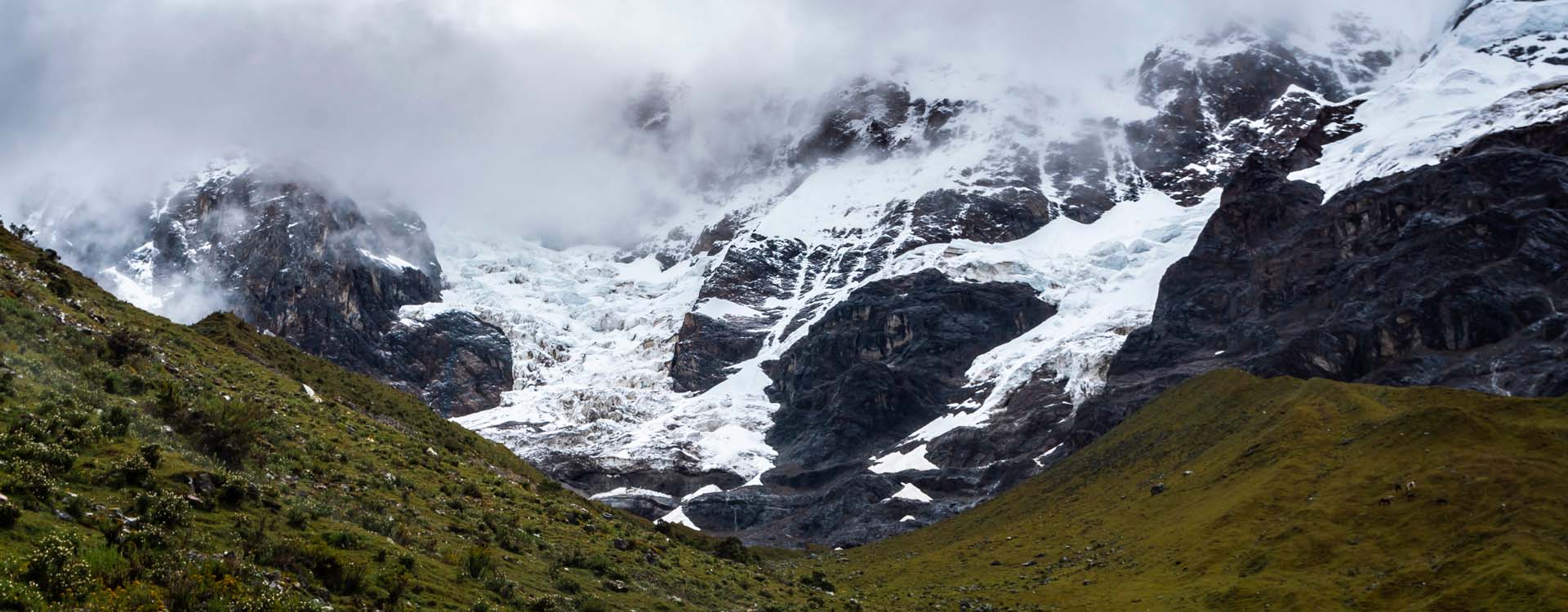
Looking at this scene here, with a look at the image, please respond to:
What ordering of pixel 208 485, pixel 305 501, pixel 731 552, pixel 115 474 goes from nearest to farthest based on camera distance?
pixel 115 474
pixel 208 485
pixel 305 501
pixel 731 552

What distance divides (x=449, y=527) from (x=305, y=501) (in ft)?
22.7

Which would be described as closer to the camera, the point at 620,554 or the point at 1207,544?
the point at 620,554

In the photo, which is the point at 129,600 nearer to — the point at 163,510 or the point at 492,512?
the point at 163,510

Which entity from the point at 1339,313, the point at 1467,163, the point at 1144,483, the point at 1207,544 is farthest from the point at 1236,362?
the point at 1207,544

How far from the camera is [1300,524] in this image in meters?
82.6

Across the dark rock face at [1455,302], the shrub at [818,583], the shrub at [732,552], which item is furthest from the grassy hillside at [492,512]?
the dark rock face at [1455,302]

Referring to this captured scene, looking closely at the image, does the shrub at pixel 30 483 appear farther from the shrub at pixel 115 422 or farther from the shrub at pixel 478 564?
the shrub at pixel 478 564

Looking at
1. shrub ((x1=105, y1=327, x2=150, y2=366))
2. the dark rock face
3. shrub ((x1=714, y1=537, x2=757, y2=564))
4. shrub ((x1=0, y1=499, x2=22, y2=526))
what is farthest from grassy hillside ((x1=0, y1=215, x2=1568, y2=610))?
the dark rock face

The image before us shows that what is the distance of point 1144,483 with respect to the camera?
429 feet

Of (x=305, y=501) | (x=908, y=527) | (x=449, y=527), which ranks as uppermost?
(x=305, y=501)

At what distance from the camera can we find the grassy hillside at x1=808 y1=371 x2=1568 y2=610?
218 feet

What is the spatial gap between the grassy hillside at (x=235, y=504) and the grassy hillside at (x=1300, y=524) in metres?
25.5

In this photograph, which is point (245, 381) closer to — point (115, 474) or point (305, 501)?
point (305, 501)

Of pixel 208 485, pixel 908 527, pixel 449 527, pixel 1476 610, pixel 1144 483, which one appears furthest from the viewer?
pixel 908 527
